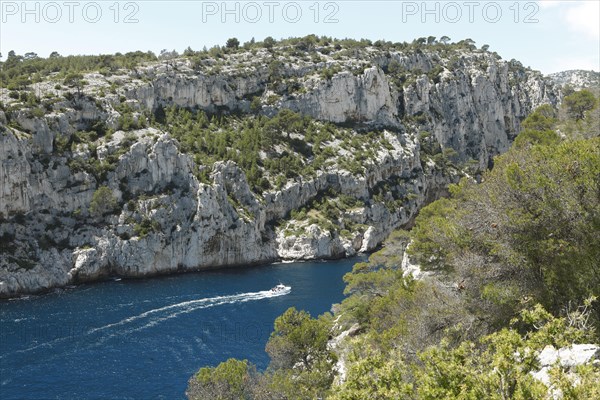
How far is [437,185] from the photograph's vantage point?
113250 mm

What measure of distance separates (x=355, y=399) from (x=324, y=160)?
89549 millimetres

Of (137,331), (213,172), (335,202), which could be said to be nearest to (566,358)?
(137,331)

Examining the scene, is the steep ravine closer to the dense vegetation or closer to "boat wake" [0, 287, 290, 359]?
"boat wake" [0, 287, 290, 359]

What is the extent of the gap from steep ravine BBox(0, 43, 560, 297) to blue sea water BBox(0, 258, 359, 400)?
620 centimetres

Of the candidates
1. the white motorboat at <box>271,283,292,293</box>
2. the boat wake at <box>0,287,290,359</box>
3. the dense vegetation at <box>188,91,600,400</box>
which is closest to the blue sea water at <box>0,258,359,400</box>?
the boat wake at <box>0,287,290,359</box>

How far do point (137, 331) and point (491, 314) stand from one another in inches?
1483

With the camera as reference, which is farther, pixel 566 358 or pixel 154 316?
pixel 154 316

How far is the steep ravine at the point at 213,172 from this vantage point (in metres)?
62.8

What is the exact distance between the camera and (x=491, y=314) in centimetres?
1891

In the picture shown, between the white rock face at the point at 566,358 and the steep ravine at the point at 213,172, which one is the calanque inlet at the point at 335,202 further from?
the steep ravine at the point at 213,172

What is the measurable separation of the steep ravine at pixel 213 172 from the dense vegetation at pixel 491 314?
45425 millimetres

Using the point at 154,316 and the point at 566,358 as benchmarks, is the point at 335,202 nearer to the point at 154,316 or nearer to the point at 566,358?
the point at 154,316

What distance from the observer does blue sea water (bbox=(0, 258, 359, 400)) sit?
35.6m

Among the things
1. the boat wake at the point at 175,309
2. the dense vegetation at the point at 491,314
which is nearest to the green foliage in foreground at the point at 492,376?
the dense vegetation at the point at 491,314
